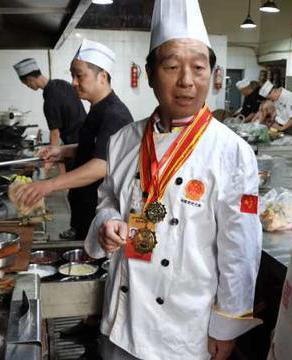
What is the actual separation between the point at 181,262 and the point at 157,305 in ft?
0.53

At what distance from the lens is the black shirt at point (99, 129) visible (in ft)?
7.12

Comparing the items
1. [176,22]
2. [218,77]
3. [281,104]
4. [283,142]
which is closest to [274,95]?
[281,104]

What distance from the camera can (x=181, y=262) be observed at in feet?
4.23

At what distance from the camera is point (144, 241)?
51.6 inches

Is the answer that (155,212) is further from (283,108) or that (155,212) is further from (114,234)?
(283,108)

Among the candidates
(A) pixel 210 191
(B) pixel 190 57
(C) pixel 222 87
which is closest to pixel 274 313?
(A) pixel 210 191

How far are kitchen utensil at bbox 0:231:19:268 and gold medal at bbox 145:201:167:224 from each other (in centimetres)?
45

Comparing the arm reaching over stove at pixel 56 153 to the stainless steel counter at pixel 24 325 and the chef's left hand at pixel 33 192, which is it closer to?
the chef's left hand at pixel 33 192

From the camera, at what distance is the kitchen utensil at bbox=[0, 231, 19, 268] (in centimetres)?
133

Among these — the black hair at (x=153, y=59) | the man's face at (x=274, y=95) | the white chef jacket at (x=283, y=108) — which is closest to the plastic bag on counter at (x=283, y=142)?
the white chef jacket at (x=283, y=108)

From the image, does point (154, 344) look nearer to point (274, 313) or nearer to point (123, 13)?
point (274, 313)

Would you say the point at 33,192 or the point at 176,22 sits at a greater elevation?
the point at 176,22

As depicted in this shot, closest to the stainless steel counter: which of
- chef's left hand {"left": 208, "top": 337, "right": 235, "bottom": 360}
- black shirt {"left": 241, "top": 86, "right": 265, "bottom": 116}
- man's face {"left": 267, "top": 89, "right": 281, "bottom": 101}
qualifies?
chef's left hand {"left": 208, "top": 337, "right": 235, "bottom": 360}

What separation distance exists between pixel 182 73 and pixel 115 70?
6.86 meters
